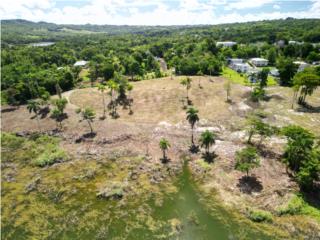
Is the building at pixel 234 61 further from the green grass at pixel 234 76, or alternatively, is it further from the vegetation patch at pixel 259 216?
the vegetation patch at pixel 259 216

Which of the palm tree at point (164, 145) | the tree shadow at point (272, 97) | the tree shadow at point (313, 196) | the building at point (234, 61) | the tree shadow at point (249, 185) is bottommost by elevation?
the tree shadow at point (249, 185)

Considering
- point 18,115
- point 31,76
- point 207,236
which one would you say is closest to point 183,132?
point 207,236

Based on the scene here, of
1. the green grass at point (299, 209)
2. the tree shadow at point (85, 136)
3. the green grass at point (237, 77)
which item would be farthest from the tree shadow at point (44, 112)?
the green grass at point (237, 77)

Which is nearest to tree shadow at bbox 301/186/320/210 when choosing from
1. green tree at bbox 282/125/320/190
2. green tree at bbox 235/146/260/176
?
green tree at bbox 282/125/320/190

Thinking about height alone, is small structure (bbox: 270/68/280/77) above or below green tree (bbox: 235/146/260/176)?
above

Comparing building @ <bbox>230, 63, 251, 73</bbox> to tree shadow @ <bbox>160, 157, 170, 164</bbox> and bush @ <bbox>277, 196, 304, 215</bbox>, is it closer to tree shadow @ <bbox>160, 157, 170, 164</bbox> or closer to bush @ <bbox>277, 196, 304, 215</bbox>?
tree shadow @ <bbox>160, 157, 170, 164</bbox>

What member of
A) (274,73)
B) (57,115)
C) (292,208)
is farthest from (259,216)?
(274,73)

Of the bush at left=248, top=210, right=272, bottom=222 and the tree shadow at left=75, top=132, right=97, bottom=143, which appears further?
the tree shadow at left=75, top=132, right=97, bottom=143
